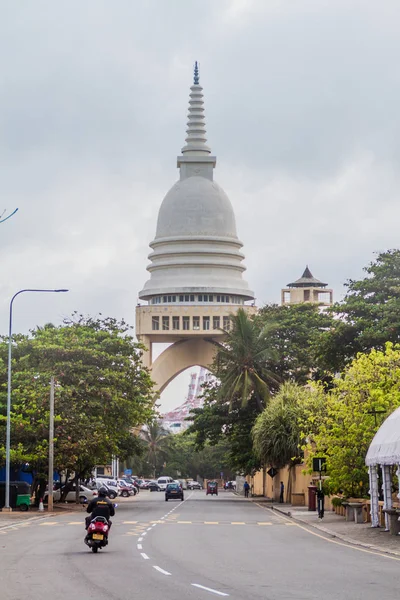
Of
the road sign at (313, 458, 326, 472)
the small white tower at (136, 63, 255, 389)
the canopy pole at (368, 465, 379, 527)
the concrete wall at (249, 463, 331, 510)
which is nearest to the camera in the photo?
the canopy pole at (368, 465, 379, 527)

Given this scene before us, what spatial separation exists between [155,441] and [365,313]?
8722cm

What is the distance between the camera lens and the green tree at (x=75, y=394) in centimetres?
5331

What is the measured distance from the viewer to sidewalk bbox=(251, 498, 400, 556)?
26419 mm

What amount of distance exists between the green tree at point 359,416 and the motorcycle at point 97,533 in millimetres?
15200

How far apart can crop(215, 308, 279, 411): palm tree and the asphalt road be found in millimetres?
32671

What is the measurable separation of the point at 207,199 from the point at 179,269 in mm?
8500

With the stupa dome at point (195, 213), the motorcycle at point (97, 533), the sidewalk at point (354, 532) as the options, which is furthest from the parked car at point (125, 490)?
the motorcycle at point (97, 533)

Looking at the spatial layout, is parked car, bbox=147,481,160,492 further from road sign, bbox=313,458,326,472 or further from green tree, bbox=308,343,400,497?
green tree, bbox=308,343,400,497

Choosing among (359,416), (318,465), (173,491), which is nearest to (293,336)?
(173,491)

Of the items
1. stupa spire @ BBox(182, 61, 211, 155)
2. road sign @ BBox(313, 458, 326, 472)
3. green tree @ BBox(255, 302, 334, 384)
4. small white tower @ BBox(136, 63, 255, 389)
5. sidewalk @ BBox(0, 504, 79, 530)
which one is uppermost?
stupa spire @ BBox(182, 61, 211, 155)

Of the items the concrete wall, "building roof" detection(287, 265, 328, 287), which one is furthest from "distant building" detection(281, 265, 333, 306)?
the concrete wall

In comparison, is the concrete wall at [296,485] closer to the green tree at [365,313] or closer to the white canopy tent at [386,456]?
the green tree at [365,313]

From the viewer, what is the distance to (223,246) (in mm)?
121562

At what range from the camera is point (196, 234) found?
12038cm
